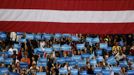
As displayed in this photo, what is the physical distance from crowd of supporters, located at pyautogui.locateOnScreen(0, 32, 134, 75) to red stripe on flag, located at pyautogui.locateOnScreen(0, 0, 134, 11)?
2.96 metres

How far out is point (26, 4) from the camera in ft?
38.1

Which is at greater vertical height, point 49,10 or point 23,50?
point 49,10

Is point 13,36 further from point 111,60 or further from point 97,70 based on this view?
point 111,60

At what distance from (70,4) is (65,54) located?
3.55m

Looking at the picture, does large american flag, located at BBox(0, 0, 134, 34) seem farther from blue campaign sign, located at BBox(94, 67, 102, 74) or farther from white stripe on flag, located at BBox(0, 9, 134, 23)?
blue campaign sign, located at BBox(94, 67, 102, 74)

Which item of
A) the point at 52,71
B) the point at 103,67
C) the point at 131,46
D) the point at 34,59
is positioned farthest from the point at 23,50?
the point at 131,46

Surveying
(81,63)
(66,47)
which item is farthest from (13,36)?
(81,63)

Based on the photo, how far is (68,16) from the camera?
11.5 meters

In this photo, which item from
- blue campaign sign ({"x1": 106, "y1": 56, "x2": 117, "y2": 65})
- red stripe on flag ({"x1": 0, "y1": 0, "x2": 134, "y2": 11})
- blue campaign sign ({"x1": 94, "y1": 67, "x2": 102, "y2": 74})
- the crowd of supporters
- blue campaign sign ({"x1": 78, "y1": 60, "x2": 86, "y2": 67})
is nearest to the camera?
red stripe on flag ({"x1": 0, "y1": 0, "x2": 134, "y2": 11})

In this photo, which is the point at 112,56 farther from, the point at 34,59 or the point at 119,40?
the point at 34,59

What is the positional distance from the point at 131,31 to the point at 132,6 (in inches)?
30.8

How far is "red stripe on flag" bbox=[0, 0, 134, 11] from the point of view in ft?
37.6

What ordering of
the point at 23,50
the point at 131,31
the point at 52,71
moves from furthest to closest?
the point at 23,50
the point at 52,71
the point at 131,31

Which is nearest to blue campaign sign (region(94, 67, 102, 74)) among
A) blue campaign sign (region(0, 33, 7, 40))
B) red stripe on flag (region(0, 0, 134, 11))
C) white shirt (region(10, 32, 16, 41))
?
red stripe on flag (region(0, 0, 134, 11))
